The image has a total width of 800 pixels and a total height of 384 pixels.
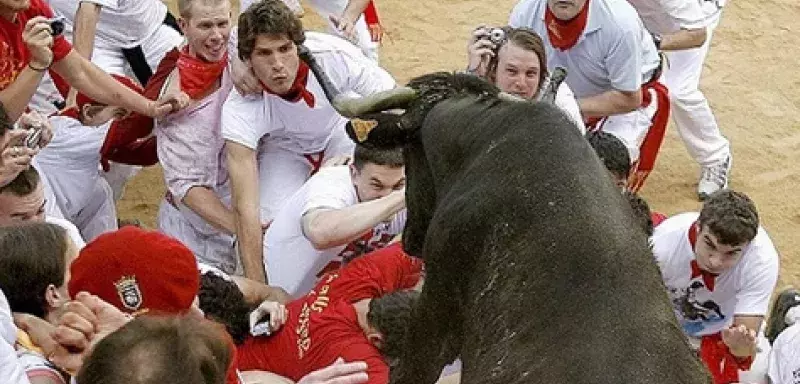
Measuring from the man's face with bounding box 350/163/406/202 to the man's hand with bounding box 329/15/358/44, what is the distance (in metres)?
1.97

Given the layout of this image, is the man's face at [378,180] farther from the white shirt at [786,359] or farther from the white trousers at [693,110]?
the white trousers at [693,110]

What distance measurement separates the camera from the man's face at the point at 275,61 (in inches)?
219

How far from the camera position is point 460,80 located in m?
3.66

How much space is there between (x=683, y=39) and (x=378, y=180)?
2717 millimetres

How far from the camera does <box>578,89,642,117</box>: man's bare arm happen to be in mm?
6617

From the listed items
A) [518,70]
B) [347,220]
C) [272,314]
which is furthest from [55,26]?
[518,70]

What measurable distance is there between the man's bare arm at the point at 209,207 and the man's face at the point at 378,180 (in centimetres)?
92

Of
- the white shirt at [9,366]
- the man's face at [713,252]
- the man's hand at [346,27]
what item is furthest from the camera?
the man's hand at [346,27]

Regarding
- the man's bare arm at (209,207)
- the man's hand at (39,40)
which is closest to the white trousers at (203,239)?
the man's bare arm at (209,207)

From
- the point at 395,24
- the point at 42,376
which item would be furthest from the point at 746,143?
the point at 42,376

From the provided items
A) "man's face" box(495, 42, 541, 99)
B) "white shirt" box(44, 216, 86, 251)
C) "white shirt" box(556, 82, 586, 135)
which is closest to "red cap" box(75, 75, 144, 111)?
"white shirt" box(44, 216, 86, 251)

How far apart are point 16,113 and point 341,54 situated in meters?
1.40

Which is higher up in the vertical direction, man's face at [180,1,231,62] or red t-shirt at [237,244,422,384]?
man's face at [180,1,231,62]

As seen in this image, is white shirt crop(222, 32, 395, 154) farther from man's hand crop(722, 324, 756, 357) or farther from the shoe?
the shoe
